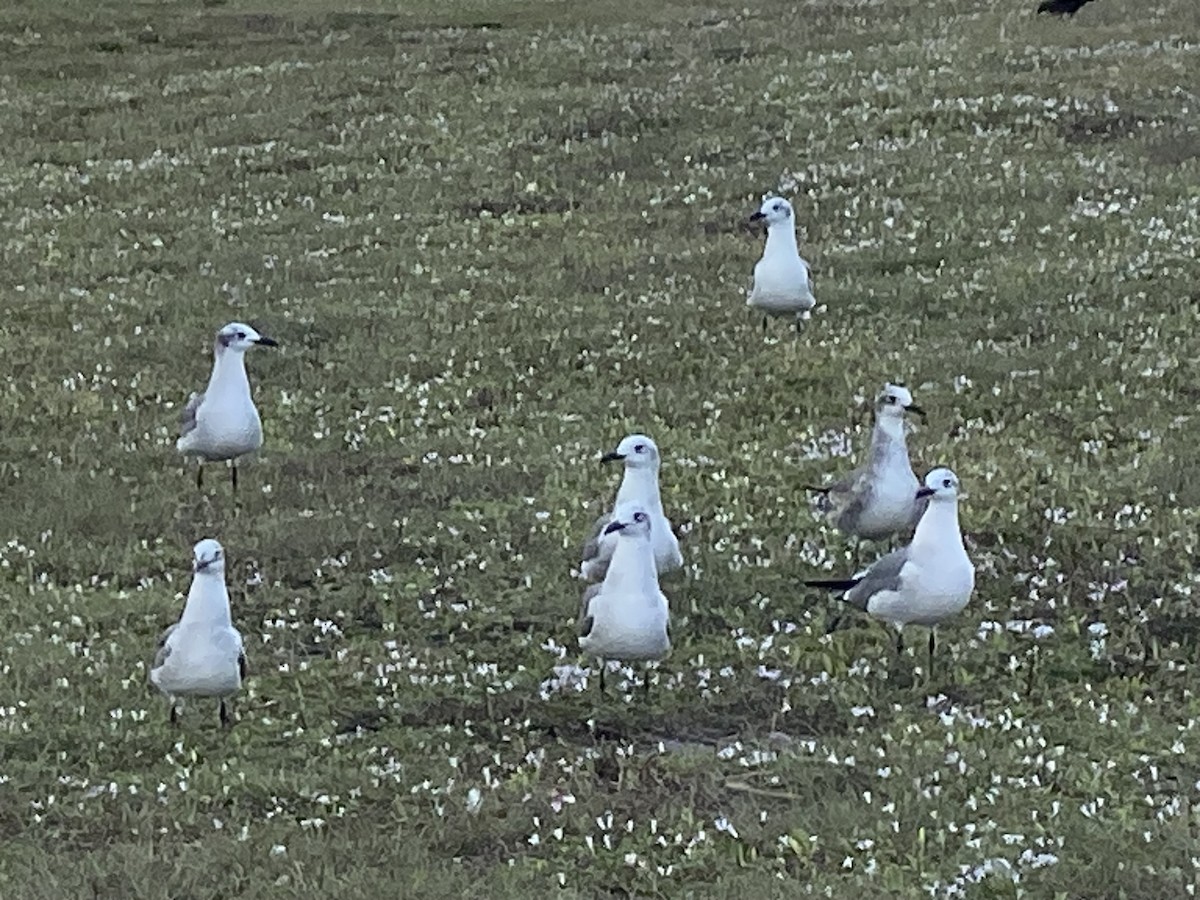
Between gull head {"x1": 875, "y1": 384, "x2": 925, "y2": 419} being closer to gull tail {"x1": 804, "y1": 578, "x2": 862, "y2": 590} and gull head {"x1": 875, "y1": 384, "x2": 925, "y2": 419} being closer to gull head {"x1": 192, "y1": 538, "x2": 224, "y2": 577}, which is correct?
gull tail {"x1": 804, "y1": 578, "x2": 862, "y2": 590}

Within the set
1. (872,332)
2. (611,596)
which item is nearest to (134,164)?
(872,332)

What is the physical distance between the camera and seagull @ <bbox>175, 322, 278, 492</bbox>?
14.8m

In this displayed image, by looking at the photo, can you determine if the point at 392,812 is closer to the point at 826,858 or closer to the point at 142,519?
the point at 826,858

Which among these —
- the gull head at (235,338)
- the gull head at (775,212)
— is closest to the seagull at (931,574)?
the gull head at (235,338)

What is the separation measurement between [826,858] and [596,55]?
3245 cm

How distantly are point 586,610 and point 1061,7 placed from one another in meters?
32.6

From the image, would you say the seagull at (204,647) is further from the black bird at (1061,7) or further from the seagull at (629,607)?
the black bird at (1061,7)

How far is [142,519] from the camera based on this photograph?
14.4 meters

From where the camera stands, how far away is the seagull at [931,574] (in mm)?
10852

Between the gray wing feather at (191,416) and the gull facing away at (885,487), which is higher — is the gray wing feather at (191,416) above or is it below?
above

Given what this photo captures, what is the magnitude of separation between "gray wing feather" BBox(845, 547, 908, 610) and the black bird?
31611 millimetres

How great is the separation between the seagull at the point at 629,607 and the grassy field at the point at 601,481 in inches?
10.9

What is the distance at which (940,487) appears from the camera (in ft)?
36.3

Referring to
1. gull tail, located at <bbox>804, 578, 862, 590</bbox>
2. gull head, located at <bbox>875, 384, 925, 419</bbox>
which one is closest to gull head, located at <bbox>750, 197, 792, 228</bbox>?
gull head, located at <bbox>875, 384, 925, 419</bbox>
